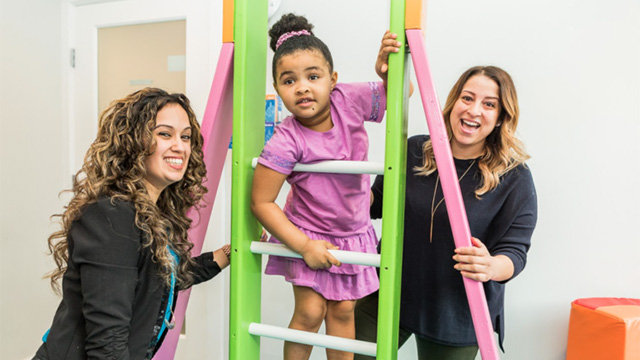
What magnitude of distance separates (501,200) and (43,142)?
8.17 feet

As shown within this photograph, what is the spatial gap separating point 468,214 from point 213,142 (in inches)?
32.4

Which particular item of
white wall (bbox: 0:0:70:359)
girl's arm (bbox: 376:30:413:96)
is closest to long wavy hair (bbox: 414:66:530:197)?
girl's arm (bbox: 376:30:413:96)

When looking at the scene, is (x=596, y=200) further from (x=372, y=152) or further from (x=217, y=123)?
(x=217, y=123)

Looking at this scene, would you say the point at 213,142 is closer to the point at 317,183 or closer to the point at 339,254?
the point at 317,183

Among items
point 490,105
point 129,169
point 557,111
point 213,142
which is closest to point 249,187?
point 213,142

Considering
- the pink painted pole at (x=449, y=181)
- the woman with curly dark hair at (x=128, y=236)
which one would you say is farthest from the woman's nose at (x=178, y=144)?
the pink painted pole at (x=449, y=181)

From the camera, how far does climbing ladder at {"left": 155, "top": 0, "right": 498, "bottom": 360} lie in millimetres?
1079

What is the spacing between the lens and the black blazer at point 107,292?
0.97 m

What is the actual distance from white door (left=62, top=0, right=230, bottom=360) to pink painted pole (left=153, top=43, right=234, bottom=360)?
1.05 meters

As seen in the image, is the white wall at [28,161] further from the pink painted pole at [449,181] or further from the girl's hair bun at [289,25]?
the pink painted pole at [449,181]

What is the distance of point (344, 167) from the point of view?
3.76 feet

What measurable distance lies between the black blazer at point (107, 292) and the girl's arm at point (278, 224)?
0.30 m

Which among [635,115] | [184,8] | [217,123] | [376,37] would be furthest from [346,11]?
[635,115]

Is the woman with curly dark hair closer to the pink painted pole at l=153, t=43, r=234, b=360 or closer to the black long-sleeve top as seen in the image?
the pink painted pole at l=153, t=43, r=234, b=360
